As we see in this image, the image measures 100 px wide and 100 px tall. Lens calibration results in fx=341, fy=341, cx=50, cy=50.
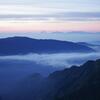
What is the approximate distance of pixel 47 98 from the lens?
14312 centimetres

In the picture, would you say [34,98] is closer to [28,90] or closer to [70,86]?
[28,90]

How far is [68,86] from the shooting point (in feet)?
440

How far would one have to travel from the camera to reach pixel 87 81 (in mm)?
123438

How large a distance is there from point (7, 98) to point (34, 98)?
880 inches

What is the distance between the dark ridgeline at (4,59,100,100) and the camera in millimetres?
116781

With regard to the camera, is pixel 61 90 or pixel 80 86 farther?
pixel 61 90

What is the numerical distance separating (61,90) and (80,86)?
12010 millimetres

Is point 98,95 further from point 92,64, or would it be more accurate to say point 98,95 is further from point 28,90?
point 28,90

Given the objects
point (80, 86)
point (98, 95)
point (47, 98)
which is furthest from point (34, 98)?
point (98, 95)

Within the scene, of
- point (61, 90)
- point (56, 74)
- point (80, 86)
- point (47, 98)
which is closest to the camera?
point (80, 86)

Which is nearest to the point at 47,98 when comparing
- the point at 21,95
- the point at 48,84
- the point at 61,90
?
the point at 61,90

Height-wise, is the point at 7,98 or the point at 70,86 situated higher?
the point at 70,86

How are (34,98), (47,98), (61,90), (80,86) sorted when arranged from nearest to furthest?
1. (80,86)
2. (61,90)
3. (47,98)
4. (34,98)

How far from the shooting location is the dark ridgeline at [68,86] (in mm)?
116781
